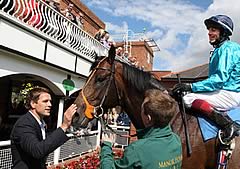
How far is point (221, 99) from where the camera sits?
3230mm

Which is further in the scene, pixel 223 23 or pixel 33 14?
pixel 33 14

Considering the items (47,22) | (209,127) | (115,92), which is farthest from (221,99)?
(47,22)

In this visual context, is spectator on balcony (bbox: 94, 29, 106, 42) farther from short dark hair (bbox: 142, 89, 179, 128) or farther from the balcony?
short dark hair (bbox: 142, 89, 179, 128)

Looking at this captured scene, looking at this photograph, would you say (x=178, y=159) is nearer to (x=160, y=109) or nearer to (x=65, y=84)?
(x=160, y=109)

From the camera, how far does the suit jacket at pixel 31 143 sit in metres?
2.15

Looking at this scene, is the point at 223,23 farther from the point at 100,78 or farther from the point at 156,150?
the point at 156,150

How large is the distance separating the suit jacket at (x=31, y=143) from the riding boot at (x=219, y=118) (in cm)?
167

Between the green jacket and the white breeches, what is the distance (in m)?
1.44

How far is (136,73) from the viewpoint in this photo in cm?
361

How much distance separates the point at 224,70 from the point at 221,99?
39 cm

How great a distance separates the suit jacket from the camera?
2.15 meters

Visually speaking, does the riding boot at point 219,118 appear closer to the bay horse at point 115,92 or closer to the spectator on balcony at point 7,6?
the bay horse at point 115,92

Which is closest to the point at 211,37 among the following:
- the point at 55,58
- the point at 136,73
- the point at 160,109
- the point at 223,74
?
the point at 223,74

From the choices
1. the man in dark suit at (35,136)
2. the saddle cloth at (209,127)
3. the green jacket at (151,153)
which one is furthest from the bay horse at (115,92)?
the green jacket at (151,153)
